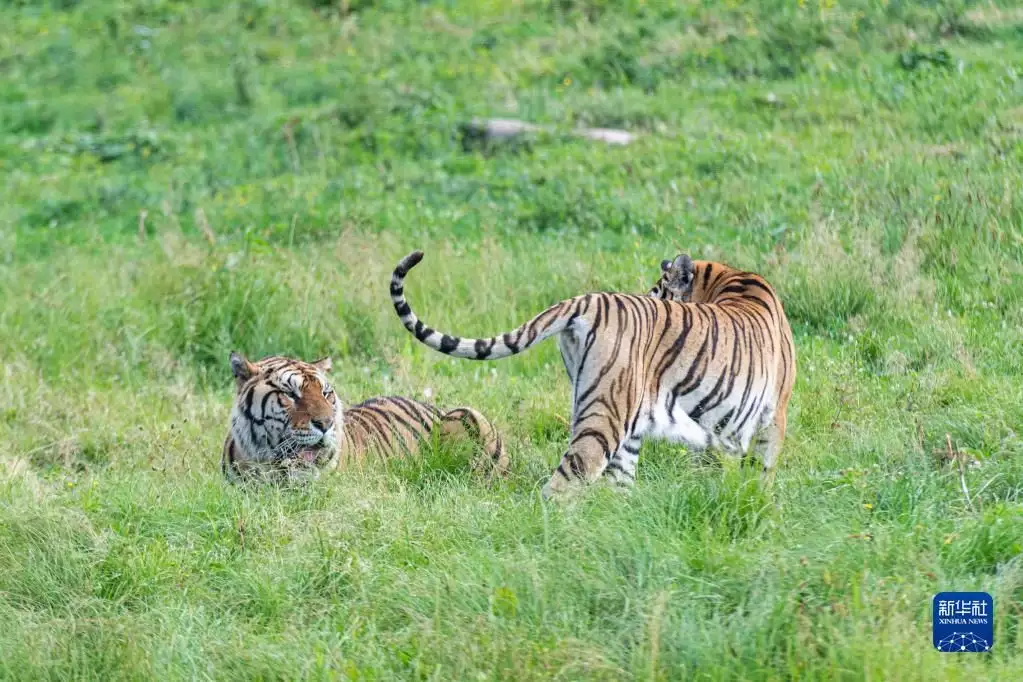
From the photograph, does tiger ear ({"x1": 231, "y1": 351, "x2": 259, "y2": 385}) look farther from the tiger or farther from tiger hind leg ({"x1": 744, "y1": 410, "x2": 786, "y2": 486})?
tiger hind leg ({"x1": 744, "y1": 410, "x2": 786, "y2": 486})

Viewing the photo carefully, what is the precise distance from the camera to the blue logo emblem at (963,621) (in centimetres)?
446

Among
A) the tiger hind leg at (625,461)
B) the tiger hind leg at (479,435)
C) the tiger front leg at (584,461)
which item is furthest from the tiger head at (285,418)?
the tiger hind leg at (625,461)

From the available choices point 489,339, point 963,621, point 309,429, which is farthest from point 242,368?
point 963,621

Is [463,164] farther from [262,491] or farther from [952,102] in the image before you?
[262,491]

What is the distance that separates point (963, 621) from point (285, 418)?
3101 millimetres

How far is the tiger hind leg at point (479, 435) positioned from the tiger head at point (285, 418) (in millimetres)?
571

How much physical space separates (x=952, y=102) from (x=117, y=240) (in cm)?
659

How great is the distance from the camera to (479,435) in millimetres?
6867

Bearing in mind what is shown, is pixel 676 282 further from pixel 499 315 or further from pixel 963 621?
pixel 963 621

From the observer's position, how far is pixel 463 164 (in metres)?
12.0

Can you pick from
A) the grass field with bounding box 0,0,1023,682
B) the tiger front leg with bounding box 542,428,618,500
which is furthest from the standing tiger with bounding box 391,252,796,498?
the grass field with bounding box 0,0,1023,682

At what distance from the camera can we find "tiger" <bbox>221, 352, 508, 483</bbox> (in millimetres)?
6387

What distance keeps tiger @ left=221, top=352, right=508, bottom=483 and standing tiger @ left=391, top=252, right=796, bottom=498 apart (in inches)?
27.3

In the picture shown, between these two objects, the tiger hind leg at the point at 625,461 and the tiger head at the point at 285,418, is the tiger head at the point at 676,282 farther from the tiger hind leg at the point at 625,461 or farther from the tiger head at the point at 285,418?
the tiger head at the point at 285,418
